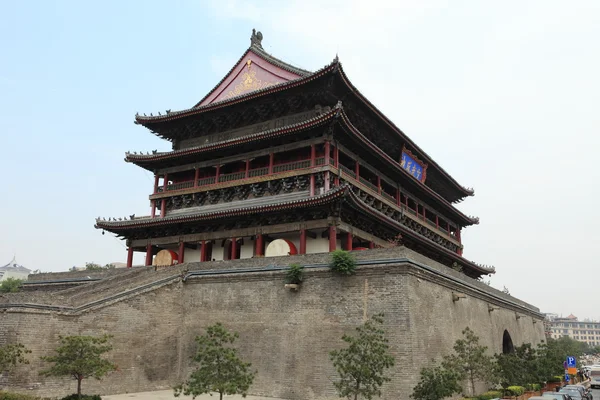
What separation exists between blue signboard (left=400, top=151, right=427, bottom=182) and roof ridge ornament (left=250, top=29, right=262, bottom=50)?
39.1 ft

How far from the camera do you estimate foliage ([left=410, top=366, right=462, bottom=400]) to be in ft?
47.2

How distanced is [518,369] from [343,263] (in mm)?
9795

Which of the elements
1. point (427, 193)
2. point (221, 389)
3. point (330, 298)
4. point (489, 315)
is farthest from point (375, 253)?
point (427, 193)

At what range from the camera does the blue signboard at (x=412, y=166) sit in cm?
3300

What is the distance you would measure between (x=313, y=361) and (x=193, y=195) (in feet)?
49.3

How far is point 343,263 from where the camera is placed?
1759 centimetres

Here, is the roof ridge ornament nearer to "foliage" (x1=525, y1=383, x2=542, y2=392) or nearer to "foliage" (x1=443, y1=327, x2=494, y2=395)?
"foliage" (x1=443, y1=327, x2=494, y2=395)

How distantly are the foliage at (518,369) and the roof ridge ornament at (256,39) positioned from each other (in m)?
23.3

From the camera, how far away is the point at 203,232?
88.0ft

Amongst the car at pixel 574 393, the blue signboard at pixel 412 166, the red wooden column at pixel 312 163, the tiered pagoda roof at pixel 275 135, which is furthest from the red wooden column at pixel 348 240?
the car at pixel 574 393

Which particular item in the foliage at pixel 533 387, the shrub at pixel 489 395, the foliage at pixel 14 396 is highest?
the foliage at pixel 14 396

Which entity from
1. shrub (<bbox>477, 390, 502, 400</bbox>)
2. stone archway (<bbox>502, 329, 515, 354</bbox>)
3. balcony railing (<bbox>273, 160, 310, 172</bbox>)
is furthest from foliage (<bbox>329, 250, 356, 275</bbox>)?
stone archway (<bbox>502, 329, 515, 354</bbox>)

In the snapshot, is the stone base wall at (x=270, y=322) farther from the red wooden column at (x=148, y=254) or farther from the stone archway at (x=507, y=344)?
the red wooden column at (x=148, y=254)

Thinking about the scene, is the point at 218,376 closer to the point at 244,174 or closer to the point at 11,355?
the point at 11,355
